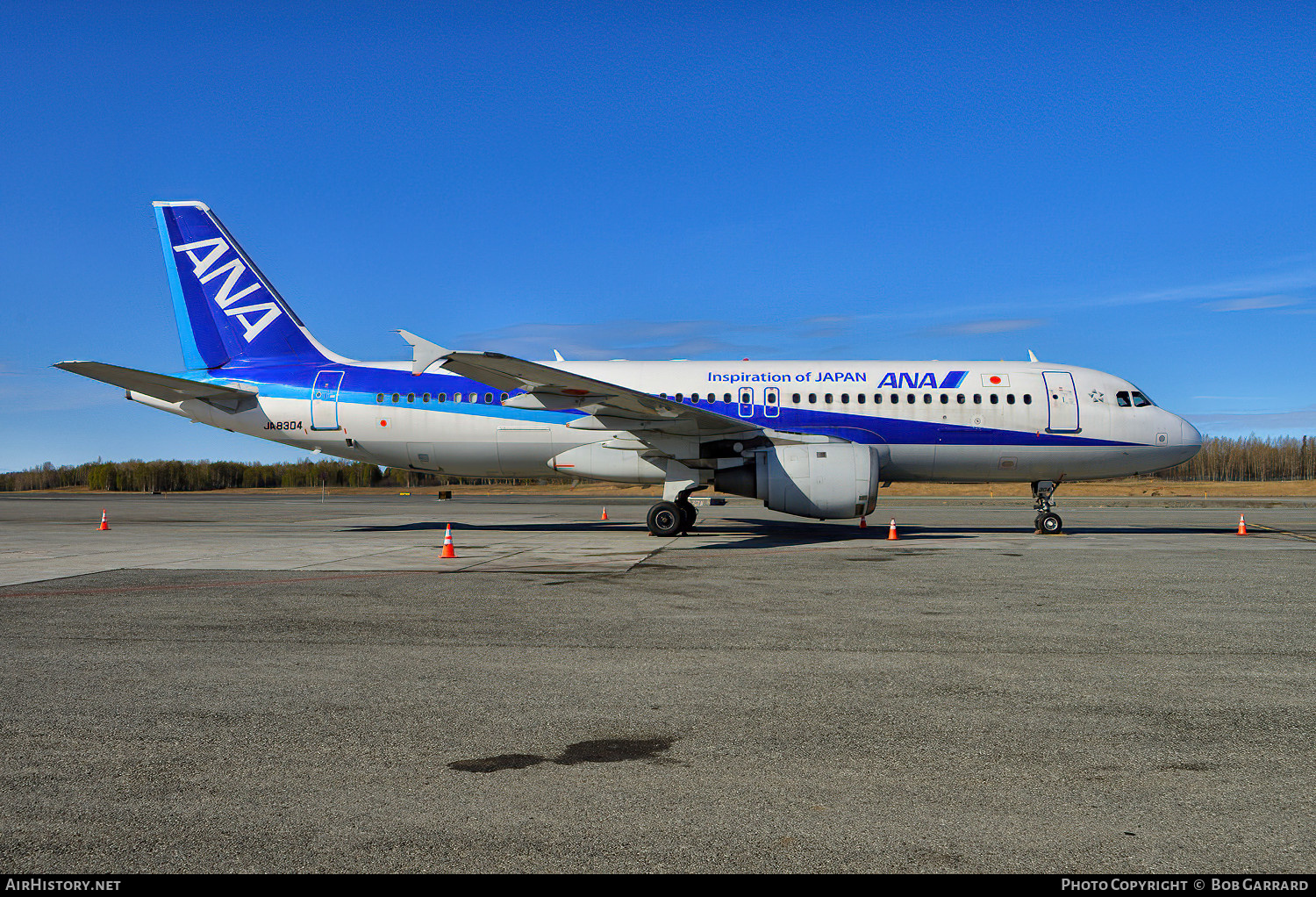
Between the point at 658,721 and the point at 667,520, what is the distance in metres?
14.1

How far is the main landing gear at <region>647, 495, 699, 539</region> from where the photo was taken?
1953cm

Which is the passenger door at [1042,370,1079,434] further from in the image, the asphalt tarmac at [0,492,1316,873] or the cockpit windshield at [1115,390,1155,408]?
the asphalt tarmac at [0,492,1316,873]

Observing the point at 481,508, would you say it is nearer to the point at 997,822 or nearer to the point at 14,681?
the point at 14,681

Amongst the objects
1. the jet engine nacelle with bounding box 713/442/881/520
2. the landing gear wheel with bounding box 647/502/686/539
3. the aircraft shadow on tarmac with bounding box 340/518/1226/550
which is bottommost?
the aircraft shadow on tarmac with bounding box 340/518/1226/550

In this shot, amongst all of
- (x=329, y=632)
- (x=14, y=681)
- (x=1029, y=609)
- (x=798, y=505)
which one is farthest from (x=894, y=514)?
(x=14, y=681)

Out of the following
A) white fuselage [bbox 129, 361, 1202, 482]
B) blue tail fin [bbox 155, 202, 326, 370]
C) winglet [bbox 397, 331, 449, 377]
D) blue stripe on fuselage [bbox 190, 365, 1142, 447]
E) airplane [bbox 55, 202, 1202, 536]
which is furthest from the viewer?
blue tail fin [bbox 155, 202, 326, 370]

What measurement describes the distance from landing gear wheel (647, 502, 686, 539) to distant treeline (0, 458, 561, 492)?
161ft

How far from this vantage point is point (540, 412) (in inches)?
824

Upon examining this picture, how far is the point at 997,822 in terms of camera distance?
12.4ft

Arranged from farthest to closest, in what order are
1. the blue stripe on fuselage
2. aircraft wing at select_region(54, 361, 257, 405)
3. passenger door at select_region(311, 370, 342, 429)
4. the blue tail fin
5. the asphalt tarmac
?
the blue tail fin < passenger door at select_region(311, 370, 342, 429) < the blue stripe on fuselage < aircraft wing at select_region(54, 361, 257, 405) < the asphalt tarmac

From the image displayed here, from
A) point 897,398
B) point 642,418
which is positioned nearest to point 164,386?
point 642,418

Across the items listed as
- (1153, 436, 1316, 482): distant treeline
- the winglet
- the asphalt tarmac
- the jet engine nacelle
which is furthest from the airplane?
(1153, 436, 1316, 482): distant treeline

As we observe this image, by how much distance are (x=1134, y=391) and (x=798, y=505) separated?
9450 mm

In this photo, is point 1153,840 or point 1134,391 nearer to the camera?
point 1153,840
